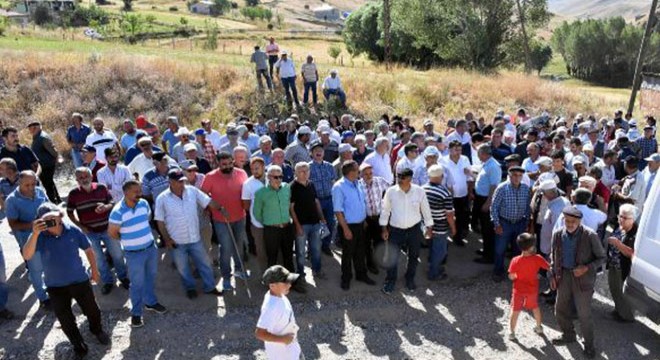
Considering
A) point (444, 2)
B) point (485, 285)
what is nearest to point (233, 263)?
point (485, 285)

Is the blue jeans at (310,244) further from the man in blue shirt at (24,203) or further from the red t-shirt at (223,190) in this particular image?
the man in blue shirt at (24,203)

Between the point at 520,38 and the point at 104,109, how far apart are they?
1073 inches

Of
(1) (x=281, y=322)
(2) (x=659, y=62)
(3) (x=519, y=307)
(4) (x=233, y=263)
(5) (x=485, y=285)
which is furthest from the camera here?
(2) (x=659, y=62)

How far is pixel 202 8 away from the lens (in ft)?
372

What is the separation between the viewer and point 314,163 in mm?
8086

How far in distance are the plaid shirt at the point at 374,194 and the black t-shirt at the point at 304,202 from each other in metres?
0.76

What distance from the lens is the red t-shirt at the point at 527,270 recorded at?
20.3 ft

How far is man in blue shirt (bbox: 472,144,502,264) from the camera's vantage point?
8219 millimetres

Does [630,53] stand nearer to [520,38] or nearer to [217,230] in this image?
[520,38]

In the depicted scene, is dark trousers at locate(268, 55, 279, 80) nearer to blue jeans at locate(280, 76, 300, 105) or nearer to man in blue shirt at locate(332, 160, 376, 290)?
blue jeans at locate(280, 76, 300, 105)

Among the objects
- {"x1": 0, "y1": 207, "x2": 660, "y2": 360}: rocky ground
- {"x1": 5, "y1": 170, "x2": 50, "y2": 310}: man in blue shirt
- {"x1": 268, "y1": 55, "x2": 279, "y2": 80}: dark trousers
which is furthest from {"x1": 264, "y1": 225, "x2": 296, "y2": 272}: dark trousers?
{"x1": 268, "y1": 55, "x2": 279, "y2": 80}: dark trousers

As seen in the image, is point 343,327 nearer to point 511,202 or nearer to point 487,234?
point 511,202

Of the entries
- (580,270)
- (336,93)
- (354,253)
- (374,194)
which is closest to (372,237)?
(354,253)

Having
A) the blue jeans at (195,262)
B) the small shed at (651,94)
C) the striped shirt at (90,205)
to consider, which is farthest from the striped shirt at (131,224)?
the small shed at (651,94)
